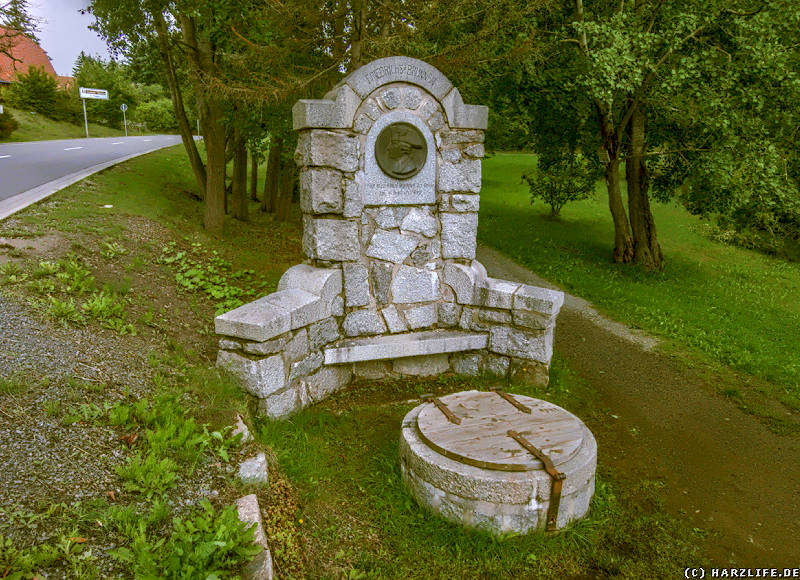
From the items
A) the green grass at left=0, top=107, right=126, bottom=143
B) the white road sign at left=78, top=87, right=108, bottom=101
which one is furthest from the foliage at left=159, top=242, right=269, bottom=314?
the white road sign at left=78, top=87, right=108, bottom=101

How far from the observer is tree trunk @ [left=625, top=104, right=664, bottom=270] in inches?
432

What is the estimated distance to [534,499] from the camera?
3412mm

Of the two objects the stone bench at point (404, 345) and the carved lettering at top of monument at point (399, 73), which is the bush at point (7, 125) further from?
the stone bench at point (404, 345)

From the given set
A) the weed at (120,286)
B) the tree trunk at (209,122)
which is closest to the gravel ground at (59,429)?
the weed at (120,286)

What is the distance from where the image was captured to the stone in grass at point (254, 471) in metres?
3.17

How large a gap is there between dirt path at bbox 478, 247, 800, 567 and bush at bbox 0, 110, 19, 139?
27756mm

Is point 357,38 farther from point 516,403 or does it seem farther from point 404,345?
point 516,403

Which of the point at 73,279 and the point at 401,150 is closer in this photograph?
the point at 401,150

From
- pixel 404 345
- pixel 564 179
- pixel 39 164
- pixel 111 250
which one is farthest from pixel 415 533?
pixel 39 164

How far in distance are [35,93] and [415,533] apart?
126 feet

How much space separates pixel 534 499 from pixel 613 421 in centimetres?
226

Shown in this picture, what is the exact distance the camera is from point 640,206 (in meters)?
11.6

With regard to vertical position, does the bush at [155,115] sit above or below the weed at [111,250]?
above

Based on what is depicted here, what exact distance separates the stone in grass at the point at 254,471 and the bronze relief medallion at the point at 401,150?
9.63 ft
